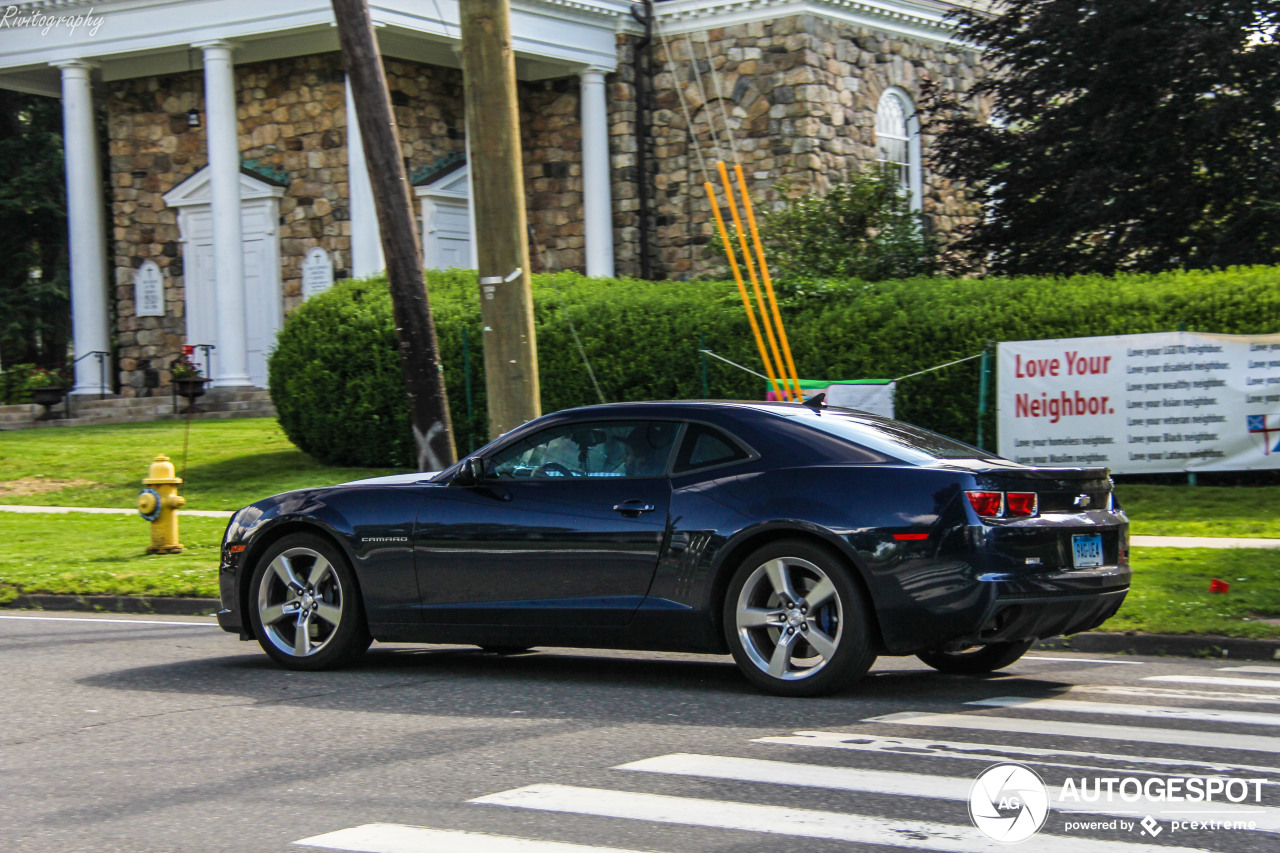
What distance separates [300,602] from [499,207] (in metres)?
3.97

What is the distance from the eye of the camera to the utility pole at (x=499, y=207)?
1138 centimetres

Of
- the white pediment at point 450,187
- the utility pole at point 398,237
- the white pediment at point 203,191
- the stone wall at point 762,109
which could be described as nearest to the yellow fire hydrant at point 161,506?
the utility pole at point 398,237

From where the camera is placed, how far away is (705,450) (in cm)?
768

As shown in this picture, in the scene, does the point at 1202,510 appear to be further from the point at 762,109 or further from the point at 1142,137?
the point at 762,109

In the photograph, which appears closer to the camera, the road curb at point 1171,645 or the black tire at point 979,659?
the black tire at point 979,659

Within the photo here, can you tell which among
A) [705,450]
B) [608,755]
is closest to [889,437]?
[705,450]

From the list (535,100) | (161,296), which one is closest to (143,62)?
(161,296)

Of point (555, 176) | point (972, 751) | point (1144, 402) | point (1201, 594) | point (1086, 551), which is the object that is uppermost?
point (555, 176)

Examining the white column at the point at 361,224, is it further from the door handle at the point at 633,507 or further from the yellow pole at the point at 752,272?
the door handle at the point at 633,507

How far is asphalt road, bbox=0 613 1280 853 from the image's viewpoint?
4867mm

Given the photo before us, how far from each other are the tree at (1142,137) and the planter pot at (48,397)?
17.0 m

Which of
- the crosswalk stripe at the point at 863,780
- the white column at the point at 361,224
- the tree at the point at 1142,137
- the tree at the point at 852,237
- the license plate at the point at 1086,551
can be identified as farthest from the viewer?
the white column at the point at 361,224

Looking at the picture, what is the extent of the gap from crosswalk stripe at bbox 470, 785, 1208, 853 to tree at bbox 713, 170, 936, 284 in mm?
16829

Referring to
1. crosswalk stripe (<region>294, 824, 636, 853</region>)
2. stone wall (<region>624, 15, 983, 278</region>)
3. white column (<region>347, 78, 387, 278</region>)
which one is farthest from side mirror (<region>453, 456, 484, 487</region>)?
stone wall (<region>624, 15, 983, 278</region>)
